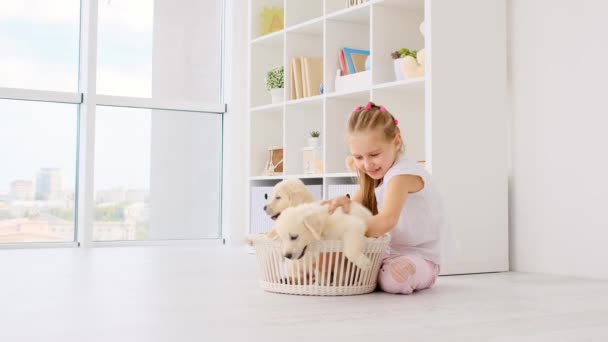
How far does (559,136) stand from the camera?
2881mm

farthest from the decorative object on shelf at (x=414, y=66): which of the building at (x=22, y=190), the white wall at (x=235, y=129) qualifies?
the building at (x=22, y=190)

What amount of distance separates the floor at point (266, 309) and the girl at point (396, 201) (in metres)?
0.07

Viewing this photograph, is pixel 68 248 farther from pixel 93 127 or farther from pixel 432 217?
pixel 432 217

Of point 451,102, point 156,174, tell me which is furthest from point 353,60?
point 156,174

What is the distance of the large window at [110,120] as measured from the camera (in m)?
4.51

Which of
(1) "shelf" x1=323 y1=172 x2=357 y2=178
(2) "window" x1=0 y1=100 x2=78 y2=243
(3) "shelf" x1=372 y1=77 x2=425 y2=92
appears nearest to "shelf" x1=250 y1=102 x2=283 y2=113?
(1) "shelf" x1=323 y1=172 x2=357 y2=178

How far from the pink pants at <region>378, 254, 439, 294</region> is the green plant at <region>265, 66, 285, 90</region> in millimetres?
2108

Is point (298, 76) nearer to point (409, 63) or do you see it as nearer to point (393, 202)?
point (409, 63)

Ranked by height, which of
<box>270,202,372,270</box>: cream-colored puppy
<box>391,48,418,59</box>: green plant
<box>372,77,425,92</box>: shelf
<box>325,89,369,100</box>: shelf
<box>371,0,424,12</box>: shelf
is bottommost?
<box>270,202,372,270</box>: cream-colored puppy

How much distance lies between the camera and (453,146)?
2.84m

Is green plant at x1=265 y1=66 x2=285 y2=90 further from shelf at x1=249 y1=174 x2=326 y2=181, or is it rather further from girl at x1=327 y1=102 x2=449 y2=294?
girl at x1=327 y1=102 x2=449 y2=294

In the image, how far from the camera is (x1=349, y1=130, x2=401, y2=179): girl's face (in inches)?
89.7

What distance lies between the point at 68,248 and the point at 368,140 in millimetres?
2816

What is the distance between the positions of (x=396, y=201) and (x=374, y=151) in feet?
0.63
